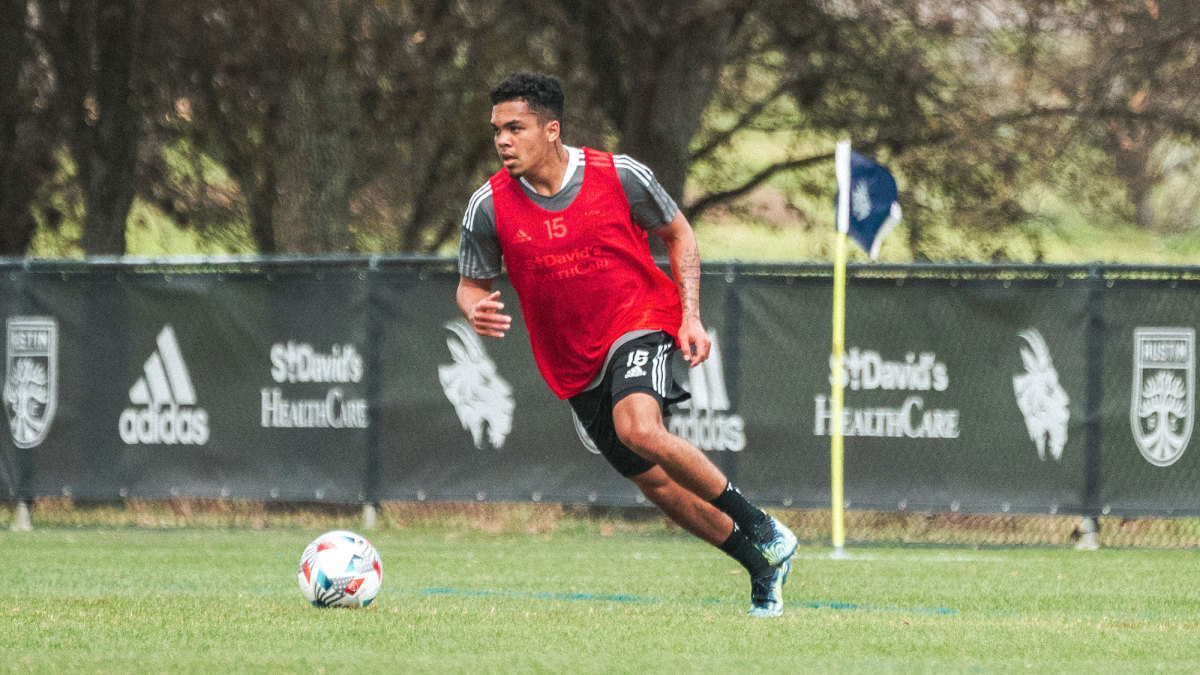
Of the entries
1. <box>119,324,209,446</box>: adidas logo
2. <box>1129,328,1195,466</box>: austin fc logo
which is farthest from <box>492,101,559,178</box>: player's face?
<box>119,324,209,446</box>: adidas logo

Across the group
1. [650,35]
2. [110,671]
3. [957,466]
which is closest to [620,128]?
[650,35]

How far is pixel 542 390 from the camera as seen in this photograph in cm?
1130

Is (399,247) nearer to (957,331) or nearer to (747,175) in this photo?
(747,175)

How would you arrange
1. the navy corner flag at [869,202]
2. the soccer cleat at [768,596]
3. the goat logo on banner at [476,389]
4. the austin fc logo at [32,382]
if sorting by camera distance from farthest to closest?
1. the austin fc logo at [32,382]
2. the goat logo on banner at [476,389]
3. the navy corner flag at [869,202]
4. the soccer cleat at [768,596]

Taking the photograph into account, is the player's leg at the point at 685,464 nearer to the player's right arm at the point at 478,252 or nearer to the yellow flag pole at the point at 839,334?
the player's right arm at the point at 478,252

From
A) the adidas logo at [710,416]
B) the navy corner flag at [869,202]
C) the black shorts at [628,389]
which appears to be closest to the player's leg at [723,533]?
the black shorts at [628,389]

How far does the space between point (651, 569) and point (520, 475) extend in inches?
88.7

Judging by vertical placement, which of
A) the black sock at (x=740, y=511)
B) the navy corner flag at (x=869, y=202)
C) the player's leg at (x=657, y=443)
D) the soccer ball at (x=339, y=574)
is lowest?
the soccer ball at (x=339, y=574)

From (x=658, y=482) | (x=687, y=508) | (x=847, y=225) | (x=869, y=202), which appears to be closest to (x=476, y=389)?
(x=847, y=225)

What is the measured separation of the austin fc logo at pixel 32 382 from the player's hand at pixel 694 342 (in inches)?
269

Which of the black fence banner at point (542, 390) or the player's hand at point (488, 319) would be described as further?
the black fence banner at point (542, 390)

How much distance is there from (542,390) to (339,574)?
4.66 m

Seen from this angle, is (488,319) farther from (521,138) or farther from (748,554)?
(748,554)

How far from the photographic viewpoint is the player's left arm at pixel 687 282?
6625 millimetres
